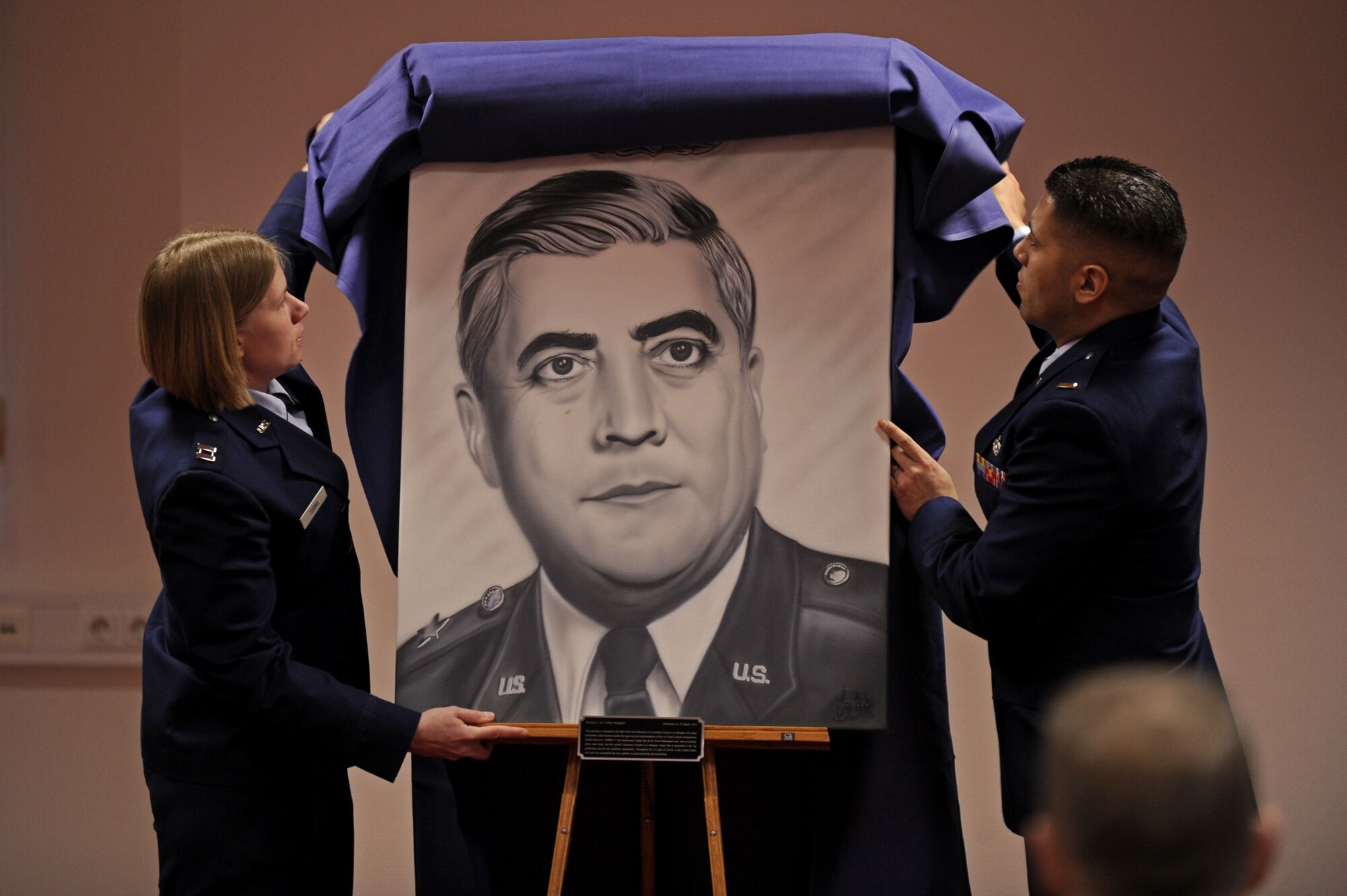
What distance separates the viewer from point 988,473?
183cm

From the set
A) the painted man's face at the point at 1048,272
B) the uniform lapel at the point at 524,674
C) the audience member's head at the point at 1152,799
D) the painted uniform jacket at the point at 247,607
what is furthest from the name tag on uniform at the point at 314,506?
the audience member's head at the point at 1152,799

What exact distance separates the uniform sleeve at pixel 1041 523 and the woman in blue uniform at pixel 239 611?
0.73 m

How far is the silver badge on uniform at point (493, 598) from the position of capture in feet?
6.31

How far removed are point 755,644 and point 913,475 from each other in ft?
1.19

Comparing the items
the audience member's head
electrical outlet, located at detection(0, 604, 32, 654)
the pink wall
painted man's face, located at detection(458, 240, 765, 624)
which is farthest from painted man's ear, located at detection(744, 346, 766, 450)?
electrical outlet, located at detection(0, 604, 32, 654)

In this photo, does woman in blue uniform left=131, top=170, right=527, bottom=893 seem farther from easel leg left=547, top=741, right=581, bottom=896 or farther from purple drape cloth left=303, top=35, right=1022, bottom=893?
purple drape cloth left=303, top=35, right=1022, bottom=893

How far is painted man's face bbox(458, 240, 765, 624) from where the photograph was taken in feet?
6.21

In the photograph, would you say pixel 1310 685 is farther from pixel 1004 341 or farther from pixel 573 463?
pixel 573 463

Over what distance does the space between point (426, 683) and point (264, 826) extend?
0.32 metres

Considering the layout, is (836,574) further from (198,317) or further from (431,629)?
(198,317)

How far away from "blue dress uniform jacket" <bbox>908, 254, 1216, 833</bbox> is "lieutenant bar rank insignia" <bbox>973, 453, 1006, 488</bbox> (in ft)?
0.07

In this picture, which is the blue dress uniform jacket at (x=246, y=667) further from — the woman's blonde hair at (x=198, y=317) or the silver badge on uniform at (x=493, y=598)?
the silver badge on uniform at (x=493, y=598)

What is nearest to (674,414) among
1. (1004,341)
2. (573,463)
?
(573,463)

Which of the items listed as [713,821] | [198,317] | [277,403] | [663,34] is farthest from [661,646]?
[663,34]
